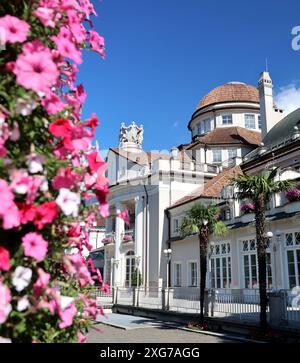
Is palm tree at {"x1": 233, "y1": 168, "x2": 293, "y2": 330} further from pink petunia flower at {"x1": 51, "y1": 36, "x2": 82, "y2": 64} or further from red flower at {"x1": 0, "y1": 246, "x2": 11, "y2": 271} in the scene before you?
red flower at {"x1": 0, "y1": 246, "x2": 11, "y2": 271}

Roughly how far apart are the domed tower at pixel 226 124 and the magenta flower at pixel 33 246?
3702 cm

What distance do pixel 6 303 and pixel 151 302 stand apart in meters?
25.6

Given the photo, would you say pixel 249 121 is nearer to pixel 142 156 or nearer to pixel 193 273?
pixel 142 156

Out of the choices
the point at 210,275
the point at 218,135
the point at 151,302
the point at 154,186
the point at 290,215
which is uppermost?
the point at 218,135

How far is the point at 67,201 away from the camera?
6.53 ft

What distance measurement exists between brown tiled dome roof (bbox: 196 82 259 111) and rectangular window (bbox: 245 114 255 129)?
6.00 ft

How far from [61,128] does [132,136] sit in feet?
149

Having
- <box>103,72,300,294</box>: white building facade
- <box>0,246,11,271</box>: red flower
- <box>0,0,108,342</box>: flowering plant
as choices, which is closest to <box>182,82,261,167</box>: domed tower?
<box>103,72,300,294</box>: white building facade

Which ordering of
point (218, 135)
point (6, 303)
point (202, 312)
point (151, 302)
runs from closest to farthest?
1. point (6, 303)
2. point (202, 312)
3. point (151, 302)
4. point (218, 135)

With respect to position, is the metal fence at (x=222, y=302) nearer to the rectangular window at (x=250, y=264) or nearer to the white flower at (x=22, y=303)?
the rectangular window at (x=250, y=264)

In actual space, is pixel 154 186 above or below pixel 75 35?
above
